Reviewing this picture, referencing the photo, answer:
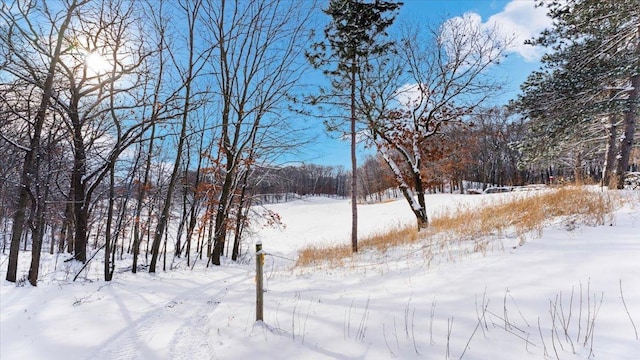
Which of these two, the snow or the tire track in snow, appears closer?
the snow

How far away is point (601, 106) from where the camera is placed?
8.29 m

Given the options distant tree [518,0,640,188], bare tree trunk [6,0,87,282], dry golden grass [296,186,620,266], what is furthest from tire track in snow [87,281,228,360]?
distant tree [518,0,640,188]

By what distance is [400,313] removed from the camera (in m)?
3.24

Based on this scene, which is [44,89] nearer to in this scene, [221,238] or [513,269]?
[221,238]

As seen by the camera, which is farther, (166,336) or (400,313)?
(166,336)

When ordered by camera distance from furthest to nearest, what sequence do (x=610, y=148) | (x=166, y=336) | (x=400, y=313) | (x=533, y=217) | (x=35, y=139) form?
(x=610, y=148)
(x=533, y=217)
(x=35, y=139)
(x=166, y=336)
(x=400, y=313)

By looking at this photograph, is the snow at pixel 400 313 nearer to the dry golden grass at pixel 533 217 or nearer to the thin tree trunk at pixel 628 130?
the dry golden grass at pixel 533 217

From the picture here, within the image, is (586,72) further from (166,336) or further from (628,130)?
(166,336)

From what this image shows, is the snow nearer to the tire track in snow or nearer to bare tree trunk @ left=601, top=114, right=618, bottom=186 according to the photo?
the tire track in snow

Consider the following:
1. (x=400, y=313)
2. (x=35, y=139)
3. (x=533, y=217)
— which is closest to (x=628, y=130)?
(x=533, y=217)

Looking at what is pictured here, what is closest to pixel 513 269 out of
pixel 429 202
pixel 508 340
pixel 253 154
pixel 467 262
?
pixel 467 262

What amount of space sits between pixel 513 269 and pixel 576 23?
376 inches

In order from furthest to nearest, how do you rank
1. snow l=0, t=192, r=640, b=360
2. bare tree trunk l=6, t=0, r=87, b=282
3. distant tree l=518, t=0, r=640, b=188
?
distant tree l=518, t=0, r=640, b=188 → bare tree trunk l=6, t=0, r=87, b=282 → snow l=0, t=192, r=640, b=360

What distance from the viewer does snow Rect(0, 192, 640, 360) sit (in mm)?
2498
